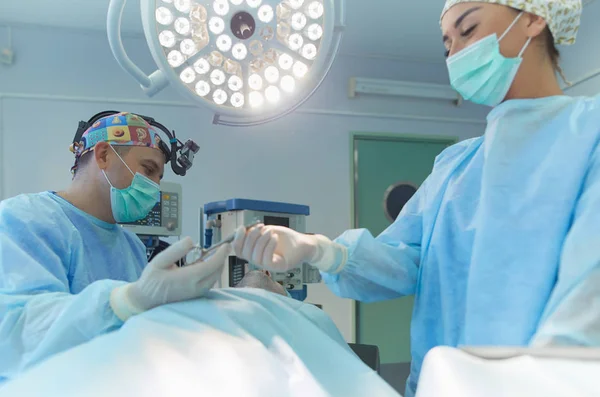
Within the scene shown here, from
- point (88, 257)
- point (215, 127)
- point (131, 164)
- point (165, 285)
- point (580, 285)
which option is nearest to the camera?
point (580, 285)

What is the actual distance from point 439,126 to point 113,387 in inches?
154

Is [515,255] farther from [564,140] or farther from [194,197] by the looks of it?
[194,197]

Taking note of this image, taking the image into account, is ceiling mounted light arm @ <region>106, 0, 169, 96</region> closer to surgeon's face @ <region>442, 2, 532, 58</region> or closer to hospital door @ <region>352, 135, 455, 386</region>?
surgeon's face @ <region>442, 2, 532, 58</region>

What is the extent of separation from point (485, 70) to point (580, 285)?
529mm

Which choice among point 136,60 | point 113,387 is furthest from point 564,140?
point 136,60

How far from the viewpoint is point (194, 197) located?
138 inches

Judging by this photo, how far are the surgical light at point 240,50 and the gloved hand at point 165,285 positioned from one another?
389mm

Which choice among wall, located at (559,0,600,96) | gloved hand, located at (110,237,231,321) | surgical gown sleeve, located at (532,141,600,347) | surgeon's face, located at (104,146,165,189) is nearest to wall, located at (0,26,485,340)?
wall, located at (559,0,600,96)

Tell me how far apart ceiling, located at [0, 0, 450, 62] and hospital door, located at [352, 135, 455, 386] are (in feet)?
2.46

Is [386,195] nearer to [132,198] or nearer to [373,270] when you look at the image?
[132,198]

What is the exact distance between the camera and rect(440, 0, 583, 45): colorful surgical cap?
3.43ft

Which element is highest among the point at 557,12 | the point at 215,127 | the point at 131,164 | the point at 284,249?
the point at 215,127

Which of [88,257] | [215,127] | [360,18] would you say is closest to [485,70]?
[88,257]

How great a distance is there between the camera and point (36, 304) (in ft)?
3.21
